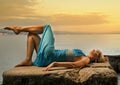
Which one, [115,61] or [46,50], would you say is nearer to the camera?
[46,50]

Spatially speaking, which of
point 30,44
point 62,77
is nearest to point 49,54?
point 30,44

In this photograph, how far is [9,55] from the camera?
6.96 metres

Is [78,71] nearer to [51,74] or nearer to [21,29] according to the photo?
[51,74]

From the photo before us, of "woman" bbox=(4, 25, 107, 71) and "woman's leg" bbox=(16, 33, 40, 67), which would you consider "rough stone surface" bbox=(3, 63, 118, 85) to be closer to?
"woman" bbox=(4, 25, 107, 71)

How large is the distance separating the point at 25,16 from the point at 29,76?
4317 mm

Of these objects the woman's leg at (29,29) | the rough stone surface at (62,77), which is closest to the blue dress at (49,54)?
the woman's leg at (29,29)

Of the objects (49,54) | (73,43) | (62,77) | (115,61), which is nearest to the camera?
(62,77)

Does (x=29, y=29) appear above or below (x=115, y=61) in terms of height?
above

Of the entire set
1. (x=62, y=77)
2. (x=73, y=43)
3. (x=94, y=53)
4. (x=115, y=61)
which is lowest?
(x=115, y=61)

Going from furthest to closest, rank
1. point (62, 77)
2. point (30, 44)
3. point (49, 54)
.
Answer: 1. point (30, 44)
2. point (49, 54)
3. point (62, 77)

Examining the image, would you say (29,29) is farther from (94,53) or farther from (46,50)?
(94,53)

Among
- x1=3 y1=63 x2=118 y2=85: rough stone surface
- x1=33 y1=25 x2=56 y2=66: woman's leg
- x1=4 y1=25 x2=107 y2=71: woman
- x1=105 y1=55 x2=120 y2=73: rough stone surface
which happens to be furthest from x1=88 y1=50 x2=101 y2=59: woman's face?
x1=105 y1=55 x2=120 y2=73: rough stone surface

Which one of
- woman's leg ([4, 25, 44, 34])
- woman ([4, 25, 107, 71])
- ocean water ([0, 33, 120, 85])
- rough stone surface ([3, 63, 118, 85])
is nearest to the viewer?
rough stone surface ([3, 63, 118, 85])

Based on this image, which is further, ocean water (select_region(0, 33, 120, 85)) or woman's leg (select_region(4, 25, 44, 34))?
ocean water (select_region(0, 33, 120, 85))
